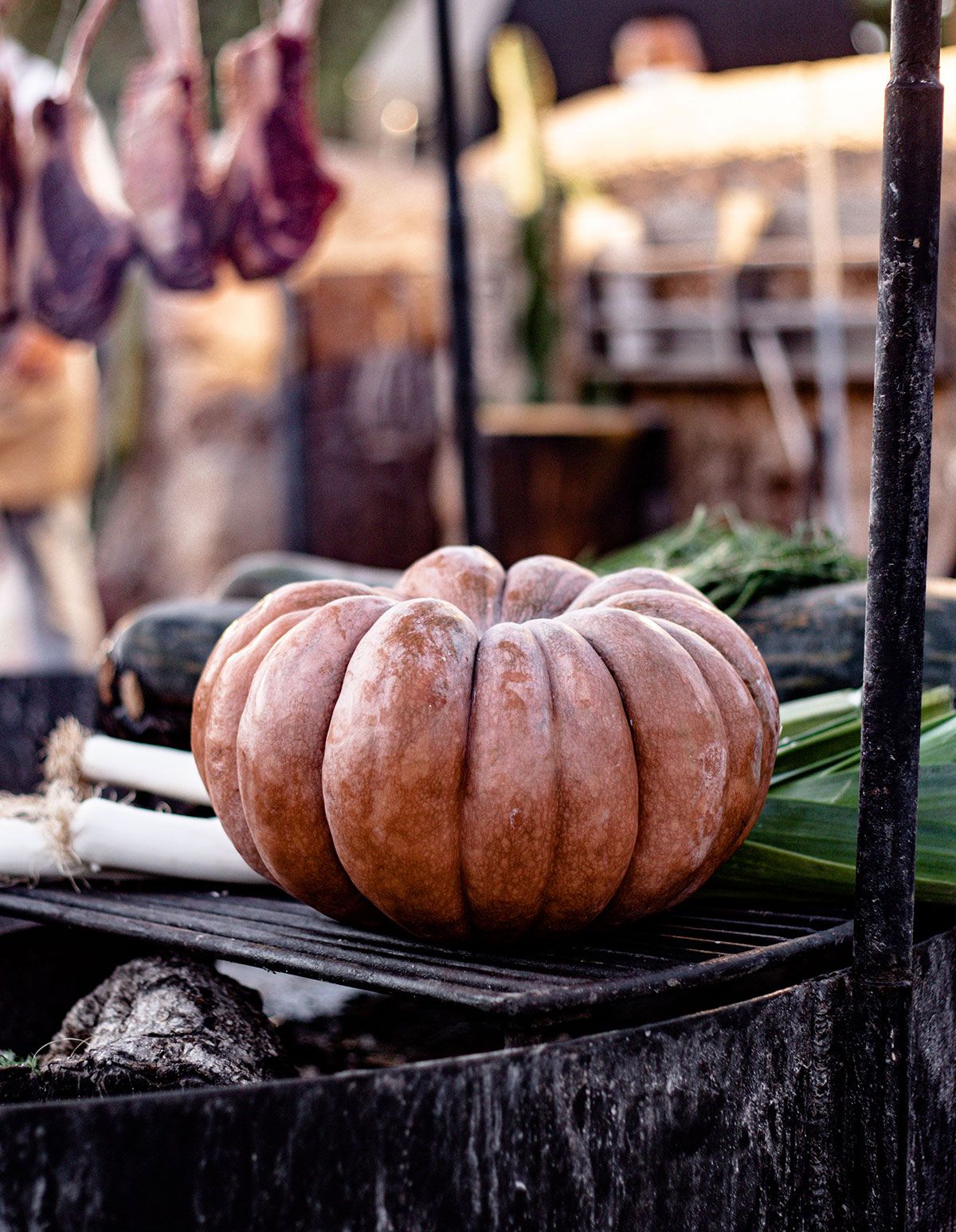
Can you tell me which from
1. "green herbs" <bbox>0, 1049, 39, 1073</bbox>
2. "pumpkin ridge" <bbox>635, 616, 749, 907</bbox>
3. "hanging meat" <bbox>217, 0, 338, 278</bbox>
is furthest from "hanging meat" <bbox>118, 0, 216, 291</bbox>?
"green herbs" <bbox>0, 1049, 39, 1073</bbox>

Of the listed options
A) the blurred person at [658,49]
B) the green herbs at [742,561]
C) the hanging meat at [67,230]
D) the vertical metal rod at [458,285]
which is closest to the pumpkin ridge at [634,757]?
the green herbs at [742,561]

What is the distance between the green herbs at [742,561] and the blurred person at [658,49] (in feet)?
25.7

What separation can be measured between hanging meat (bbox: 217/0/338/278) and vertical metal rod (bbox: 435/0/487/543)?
18.7 inches

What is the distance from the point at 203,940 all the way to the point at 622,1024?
119cm

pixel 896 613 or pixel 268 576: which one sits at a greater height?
pixel 896 613

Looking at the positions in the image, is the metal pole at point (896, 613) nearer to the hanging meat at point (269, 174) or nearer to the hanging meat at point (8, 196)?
the hanging meat at point (269, 174)

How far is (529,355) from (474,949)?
8.02 meters

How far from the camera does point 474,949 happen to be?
5.41 ft

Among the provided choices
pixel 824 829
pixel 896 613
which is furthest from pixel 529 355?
pixel 896 613

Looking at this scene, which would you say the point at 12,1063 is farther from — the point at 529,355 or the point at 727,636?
the point at 529,355

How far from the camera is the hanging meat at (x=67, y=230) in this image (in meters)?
4.50

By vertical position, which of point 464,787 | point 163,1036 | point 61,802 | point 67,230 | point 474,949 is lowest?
point 163,1036

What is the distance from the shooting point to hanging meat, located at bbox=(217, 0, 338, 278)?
4465mm

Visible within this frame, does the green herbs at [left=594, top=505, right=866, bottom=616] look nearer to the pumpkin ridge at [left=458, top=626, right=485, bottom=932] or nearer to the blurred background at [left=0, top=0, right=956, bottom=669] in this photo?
the pumpkin ridge at [left=458, top=626, right=485, bottom=932]
